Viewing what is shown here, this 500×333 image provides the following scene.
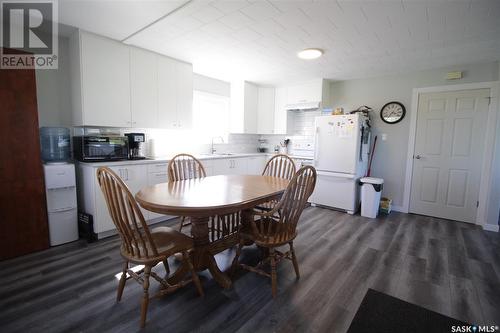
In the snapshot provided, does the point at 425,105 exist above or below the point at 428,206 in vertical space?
above

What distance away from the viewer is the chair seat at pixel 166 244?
1.56 m

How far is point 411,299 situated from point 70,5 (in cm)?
380

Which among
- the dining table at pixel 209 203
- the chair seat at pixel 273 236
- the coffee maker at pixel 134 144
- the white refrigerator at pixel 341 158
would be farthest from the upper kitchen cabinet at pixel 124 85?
the white refrigerator at pixel 341 158

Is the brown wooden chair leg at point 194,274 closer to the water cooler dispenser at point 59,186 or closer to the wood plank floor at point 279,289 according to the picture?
the wood plank floor at point 279,289

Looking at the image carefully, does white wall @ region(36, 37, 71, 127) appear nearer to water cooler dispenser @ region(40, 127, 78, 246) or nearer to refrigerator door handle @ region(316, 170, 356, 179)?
water cooler dispenser @ region(40, 127, 78, 246)

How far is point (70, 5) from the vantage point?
2176 mm

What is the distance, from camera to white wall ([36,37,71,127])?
2.84 m

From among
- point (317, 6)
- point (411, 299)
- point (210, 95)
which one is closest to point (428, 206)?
point (411, 299)

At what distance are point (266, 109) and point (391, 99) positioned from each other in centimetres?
234

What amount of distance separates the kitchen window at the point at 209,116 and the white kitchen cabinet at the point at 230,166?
0.71 m

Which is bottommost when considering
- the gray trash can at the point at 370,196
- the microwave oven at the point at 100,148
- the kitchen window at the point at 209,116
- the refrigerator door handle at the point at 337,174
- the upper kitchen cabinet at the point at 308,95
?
the gray trash can at the point at 370,196

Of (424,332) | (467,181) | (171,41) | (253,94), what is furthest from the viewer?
(253,94)

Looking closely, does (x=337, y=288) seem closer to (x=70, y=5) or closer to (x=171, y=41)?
(x=171, y=41)

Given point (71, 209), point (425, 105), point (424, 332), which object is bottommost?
point (424, 332)
